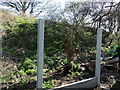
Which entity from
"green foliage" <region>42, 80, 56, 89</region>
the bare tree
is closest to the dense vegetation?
"green foliage" <region>42, 80, 56, 89</region>

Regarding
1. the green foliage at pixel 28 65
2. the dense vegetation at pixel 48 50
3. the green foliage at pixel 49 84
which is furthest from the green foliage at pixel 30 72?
the green foliage at pixel 49 84

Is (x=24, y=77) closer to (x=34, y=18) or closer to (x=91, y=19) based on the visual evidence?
(x=34, y=18)

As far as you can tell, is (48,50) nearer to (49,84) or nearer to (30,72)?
(30,72)

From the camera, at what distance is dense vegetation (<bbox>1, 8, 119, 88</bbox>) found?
238cm

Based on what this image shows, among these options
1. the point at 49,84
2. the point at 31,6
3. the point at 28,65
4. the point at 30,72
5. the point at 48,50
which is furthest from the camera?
the point at 31,6

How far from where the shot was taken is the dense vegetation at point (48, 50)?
238 cm

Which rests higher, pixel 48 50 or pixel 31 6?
pixel 31 6

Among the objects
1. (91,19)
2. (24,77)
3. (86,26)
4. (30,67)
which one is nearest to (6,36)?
(30,67)

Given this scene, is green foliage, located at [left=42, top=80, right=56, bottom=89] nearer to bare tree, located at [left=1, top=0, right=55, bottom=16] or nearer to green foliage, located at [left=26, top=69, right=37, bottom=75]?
green foliage, located at [left=26, top=69, right=37, bottom=75]

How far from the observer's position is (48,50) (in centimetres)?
347

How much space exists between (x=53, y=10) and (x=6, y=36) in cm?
165

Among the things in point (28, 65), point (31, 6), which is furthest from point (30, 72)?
point (31, 6)

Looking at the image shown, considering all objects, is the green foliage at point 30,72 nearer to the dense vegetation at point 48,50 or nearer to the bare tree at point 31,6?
the dense vegetation at point 48,50

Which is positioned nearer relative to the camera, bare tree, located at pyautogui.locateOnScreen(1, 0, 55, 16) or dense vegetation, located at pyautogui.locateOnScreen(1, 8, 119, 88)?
dense vegetation, located at pyautogui.locateOnScreen(1, 8, 119, 88)
